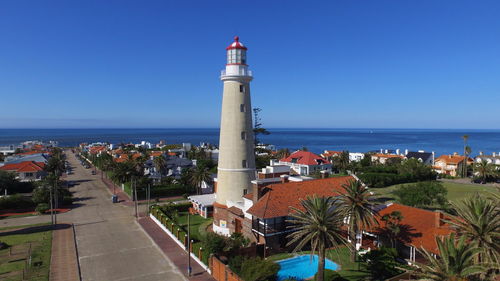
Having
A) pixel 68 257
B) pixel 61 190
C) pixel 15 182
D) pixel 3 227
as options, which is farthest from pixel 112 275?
pixel 15 182

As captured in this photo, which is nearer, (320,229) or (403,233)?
(320,229)

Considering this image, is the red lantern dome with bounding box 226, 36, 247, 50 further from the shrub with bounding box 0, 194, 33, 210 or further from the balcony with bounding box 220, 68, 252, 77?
the shrub with bounding box 0, 194, 33, 210

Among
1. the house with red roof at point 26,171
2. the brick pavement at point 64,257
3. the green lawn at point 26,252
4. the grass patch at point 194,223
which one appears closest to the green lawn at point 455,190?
the grass patch at point 194,223

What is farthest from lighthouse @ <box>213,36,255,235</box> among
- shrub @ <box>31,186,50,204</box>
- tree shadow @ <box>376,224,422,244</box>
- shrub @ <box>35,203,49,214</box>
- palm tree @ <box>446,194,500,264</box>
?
shrub @ <box>31,186,50,204</box>

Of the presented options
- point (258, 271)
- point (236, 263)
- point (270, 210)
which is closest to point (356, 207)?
point (270, 210)

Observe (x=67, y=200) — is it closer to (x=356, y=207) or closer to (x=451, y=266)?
(x=356, y=207)

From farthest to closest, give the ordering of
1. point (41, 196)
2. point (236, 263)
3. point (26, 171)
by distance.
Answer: point (26, 171), point (41, 196), point (236, 263)

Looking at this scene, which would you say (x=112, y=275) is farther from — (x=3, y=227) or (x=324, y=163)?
(x=324, y=163)
